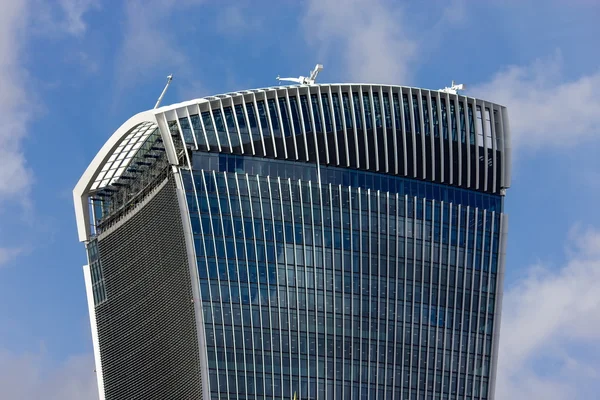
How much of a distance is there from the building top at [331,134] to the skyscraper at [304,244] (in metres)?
0.25

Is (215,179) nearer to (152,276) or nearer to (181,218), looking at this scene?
(181,218)

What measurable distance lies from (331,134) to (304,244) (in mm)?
15136

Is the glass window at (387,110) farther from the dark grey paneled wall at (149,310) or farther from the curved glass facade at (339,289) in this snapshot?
the dark grey paneled wall at (149,310)

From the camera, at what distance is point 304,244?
170875mm

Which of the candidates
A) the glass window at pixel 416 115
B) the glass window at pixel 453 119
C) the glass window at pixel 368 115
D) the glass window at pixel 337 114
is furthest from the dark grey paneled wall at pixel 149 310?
the glass window at pixel 453 119

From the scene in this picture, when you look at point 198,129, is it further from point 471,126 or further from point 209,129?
point 471,126

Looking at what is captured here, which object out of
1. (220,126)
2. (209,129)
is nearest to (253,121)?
(220,126)

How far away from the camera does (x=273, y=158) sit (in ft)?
559

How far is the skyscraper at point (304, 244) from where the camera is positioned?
165750 mm

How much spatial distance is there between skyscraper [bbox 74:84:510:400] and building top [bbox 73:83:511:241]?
0.25 m

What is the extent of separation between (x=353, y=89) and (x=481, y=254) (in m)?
30.2

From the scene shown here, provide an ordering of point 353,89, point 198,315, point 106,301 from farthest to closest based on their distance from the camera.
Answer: point 106,301 → point 353,89 → point 198,315

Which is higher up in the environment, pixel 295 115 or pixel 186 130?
pixel 295 115

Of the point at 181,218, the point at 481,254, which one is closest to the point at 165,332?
the point at 181,218
